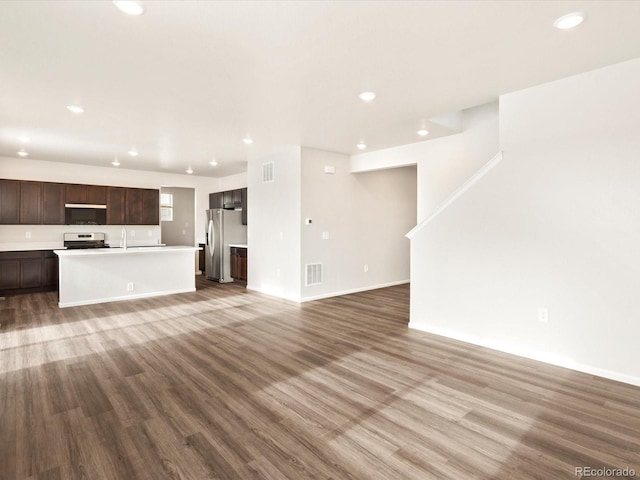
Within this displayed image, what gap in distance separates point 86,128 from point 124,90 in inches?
72.9

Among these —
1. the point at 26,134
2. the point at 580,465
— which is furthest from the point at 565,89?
the point at 26,134

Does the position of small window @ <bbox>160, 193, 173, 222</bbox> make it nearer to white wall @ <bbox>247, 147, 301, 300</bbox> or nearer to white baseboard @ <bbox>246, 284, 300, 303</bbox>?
white wall @ <bbox>247, 147, 301, 300</bbox>

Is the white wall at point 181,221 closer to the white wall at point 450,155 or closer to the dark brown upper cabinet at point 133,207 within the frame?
the dark brown upper cabinet at point 133,207

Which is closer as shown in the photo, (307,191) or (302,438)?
(302,438)

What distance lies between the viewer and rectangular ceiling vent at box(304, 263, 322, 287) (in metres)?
5.99

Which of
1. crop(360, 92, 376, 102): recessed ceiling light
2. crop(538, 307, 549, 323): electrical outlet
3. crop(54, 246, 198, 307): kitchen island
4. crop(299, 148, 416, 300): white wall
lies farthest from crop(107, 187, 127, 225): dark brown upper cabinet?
crop(538, 307, 549, 323): electrical outlet

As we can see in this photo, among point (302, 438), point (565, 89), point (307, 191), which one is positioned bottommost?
point (302, 438)

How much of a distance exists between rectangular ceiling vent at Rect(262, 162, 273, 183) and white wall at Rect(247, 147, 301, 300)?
78mm

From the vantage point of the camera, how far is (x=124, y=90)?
3.41 metres

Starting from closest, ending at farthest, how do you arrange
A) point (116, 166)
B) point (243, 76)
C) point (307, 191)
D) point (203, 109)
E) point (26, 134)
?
point (243, 76) → point (203, 109) → point (26, 134) → point (307, 191) → point (116, 166)

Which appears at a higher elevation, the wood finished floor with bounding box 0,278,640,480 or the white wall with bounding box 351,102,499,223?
the white wall with bounding box 351,102,499,223

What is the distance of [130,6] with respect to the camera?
208 cm

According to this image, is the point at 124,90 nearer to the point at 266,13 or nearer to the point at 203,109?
the point at 203,109

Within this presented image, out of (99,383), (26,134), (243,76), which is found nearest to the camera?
(99,383)
